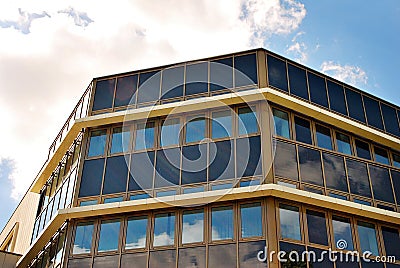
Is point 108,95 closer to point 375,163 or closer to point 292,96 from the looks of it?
point 292,96

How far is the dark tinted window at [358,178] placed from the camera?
1945cm

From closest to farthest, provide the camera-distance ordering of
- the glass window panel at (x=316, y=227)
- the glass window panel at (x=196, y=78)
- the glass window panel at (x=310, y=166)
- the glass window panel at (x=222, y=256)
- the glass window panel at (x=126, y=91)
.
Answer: the glass window panel at (x=222, y=256) → the glass window panel at (x=316, y=227) → the glass window panel at (x=310, y=166) → the glass window panel at (x=196, y=78) → the glass window panel at (x=126, y=91)

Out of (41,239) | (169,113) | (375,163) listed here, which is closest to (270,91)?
(169,113)

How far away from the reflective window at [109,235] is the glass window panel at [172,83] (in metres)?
5.21

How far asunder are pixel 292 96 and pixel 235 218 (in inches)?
209

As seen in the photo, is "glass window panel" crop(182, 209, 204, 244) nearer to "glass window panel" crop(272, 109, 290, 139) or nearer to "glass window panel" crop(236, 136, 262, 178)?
"glass window panel" crop(236, 136, 262, 178)

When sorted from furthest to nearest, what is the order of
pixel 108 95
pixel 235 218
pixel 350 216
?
pixel 108 95 < pixel 350 216 < pixel 235 218

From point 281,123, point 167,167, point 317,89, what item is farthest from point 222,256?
point 317,89

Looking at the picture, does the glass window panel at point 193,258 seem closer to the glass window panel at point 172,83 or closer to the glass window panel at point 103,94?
the glass window panel at point 172,83

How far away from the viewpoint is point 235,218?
57.4 ft

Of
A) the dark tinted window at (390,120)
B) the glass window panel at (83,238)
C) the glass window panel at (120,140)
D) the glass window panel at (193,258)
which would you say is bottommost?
the glass window panel at (193,258)

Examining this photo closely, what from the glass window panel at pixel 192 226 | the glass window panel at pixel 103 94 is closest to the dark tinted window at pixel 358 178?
the glass window panel at pixel 192 226

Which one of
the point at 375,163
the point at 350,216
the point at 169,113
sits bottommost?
the point at 350,216

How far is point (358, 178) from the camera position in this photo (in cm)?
1975
